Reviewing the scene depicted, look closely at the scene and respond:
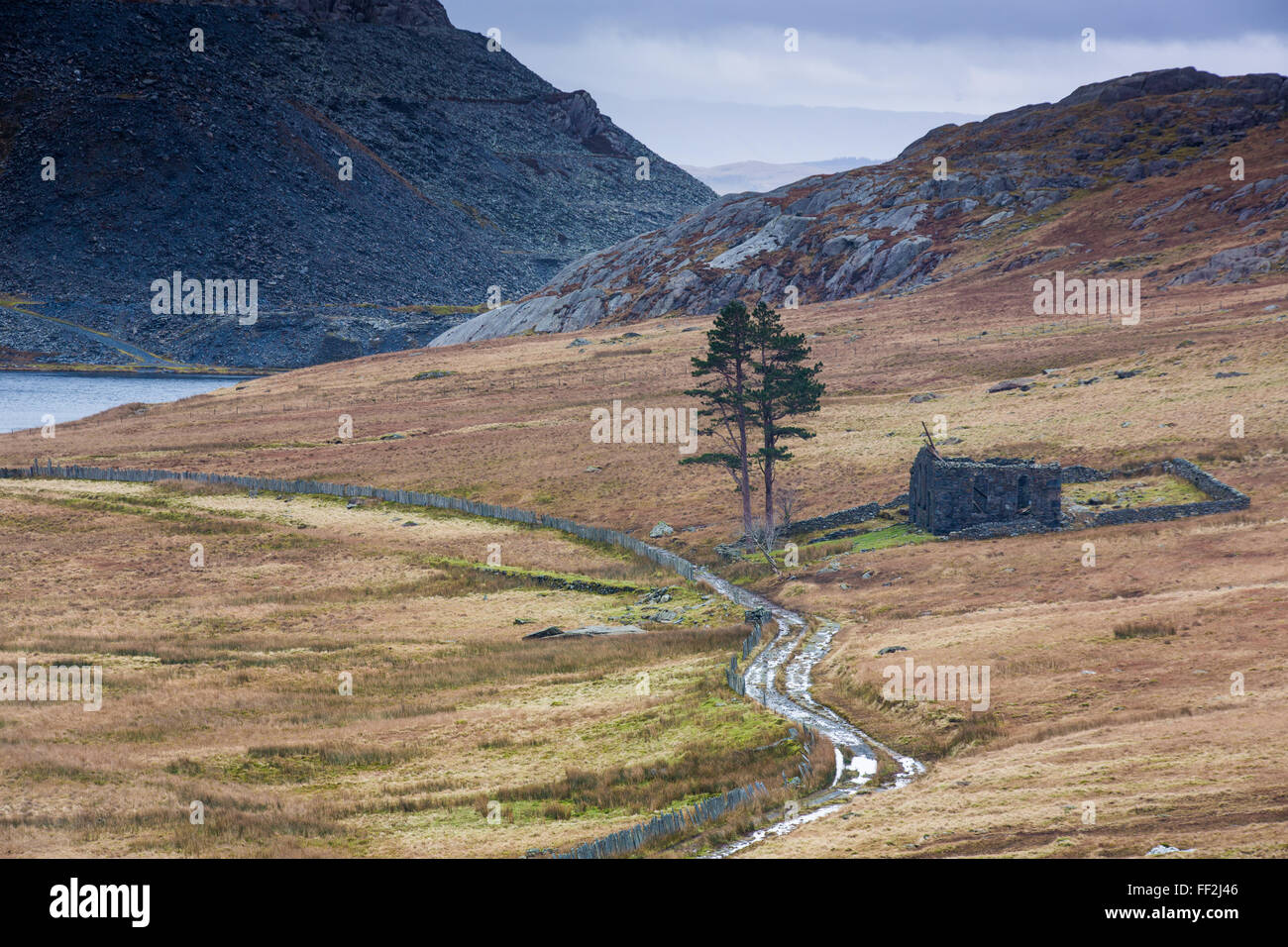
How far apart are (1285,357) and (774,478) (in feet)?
133

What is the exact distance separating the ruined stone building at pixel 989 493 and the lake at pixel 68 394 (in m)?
121

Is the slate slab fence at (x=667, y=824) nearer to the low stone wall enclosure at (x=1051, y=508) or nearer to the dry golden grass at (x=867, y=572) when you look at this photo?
the dry golden grass at (x=867, y=572)

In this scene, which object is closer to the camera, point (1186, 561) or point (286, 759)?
point (286, 759)

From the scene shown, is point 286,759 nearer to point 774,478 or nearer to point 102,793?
point 102,793

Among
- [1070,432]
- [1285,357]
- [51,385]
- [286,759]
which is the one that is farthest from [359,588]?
[51,385]

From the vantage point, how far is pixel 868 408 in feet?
327

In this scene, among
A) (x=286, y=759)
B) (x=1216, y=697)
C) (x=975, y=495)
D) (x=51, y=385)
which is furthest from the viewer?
(x=51, y=385)

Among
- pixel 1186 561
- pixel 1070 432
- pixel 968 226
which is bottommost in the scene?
pixel 1186 561

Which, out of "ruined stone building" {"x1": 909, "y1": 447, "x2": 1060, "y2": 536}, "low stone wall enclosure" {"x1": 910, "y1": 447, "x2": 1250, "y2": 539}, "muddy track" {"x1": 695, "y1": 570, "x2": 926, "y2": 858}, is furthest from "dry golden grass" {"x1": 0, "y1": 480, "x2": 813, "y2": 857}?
"low stone wall enclosure" {"x1": 910, "y1": 447, "x2": 1250, "y2": 539}

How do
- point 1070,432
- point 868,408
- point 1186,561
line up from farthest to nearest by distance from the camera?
point 868,408, point 1070,432, point 1186,561

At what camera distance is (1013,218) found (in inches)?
6796

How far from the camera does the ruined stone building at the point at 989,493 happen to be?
58062 millimetres

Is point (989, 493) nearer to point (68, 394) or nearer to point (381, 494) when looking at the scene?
point (381, 494)

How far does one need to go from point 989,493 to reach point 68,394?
15923cm
